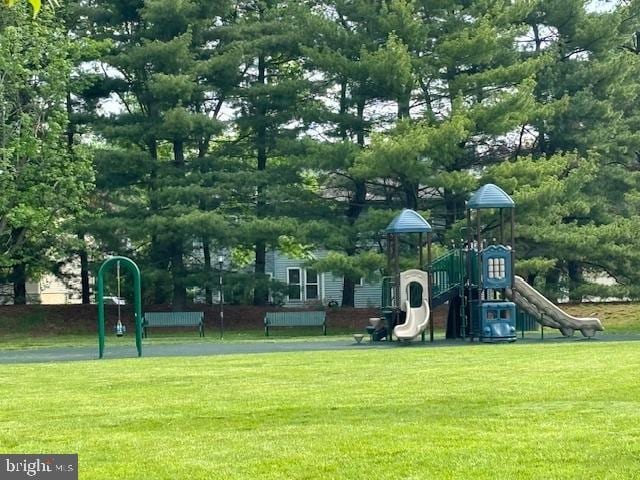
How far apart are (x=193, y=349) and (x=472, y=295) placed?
292 inches

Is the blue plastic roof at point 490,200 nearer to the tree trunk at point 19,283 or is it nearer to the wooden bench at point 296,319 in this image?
the wooden bench at point 296,319

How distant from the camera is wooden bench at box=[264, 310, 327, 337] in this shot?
34844mm

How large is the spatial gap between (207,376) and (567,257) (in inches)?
881

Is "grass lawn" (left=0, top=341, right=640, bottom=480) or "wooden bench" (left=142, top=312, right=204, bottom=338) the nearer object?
"grass lawn" (left=0, top=341, right=640, bottom=480)

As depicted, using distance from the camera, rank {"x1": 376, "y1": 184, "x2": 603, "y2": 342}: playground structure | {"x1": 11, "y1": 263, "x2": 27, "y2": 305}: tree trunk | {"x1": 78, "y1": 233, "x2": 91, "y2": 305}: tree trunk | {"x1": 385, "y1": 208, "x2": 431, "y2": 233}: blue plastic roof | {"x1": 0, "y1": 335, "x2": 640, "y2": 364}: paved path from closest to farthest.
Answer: {"x1": 0, "y1": 335, "x2": 640, "y2": 364}: paved path → {"x1": 376, "y1": 184, "x2": 603, "y2": 342}: playground structure → {"x1": 385, "y1": 208, "x2": 431, "y2": 233}: blue plastic roof → {"x1": 78, "y1": 233, "x2": 91, "y2": 305}: tree trunk → {"x1": 11, "y1": 263, "x2": 27, "y2": 305}: tree trunk

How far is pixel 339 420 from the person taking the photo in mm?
9898

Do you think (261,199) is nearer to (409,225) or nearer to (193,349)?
(409,225)

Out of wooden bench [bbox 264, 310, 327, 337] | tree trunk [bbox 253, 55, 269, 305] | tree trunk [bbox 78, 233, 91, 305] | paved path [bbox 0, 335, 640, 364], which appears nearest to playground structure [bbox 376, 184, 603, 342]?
paved path [bbox 0, 335, 640, 364]

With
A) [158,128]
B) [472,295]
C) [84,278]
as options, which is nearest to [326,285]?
[84,278]

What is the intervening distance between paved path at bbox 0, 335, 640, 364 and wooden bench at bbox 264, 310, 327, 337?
7.41m

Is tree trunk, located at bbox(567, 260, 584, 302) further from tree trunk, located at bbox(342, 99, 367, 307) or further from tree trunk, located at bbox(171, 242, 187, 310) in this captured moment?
tree trunk, located at bbox(171, 242, 187, 310)

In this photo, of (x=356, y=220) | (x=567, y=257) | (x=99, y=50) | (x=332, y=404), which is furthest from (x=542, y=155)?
(x=332, y=404)

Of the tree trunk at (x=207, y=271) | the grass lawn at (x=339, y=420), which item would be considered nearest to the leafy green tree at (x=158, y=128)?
the tree trunk at (x=207, y=271)

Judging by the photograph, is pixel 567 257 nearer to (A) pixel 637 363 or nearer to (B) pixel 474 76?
(B) pixel 474 76
